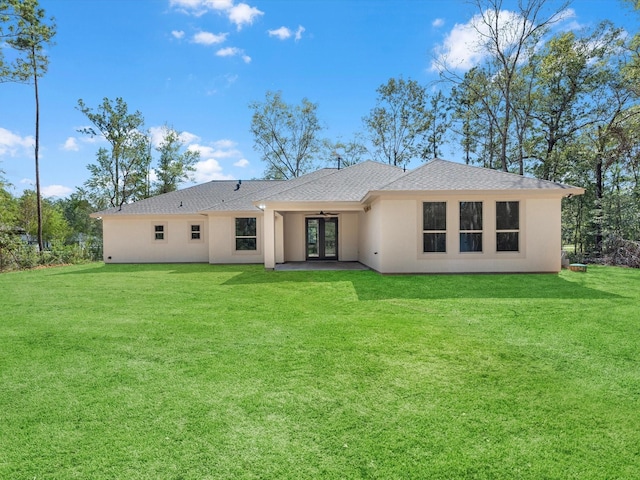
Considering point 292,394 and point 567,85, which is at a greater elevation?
point 567,85

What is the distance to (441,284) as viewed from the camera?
30.1 feet

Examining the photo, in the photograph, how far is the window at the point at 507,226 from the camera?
10984mm

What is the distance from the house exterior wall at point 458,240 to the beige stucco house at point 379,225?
0.03 m

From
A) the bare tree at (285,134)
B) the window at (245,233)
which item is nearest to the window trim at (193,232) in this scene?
the window at (245,233)

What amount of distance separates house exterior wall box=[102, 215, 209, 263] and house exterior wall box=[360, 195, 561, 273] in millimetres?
9944

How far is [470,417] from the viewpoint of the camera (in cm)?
288

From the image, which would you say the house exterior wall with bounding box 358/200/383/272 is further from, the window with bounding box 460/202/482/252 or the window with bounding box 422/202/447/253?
the window with bounding box 460/202/482/252

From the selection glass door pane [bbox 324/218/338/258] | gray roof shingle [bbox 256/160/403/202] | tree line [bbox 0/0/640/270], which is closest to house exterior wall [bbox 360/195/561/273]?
gray roof shingle [bbox 256/160/403/202]

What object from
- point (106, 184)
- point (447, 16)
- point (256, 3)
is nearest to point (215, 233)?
point (256, 3)

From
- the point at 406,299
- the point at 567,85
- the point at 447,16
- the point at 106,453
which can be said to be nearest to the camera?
the point at 106,453

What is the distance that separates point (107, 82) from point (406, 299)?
88.4 feet

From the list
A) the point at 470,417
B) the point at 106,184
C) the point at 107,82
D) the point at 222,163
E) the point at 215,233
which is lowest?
the point at 470,417

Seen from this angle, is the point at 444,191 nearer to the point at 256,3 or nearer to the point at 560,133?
the point at 256,3

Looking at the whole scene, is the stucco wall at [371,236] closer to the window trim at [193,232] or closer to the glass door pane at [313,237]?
the glass door pane at [313,237]
